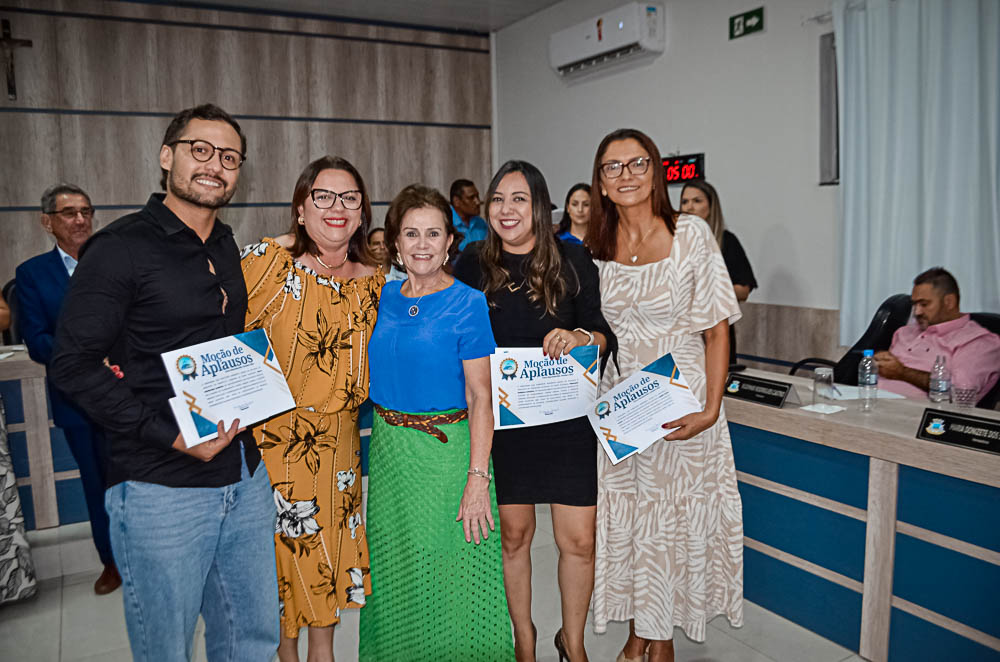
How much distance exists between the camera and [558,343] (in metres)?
1.90

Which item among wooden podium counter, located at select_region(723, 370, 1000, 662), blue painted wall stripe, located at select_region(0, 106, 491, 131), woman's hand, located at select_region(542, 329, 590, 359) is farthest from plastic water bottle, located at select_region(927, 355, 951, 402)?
blue painted wall stripe, located at select_region(0, 106, 491, 131)

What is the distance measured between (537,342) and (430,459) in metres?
0.43

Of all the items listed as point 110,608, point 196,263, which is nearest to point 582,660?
point 196,263

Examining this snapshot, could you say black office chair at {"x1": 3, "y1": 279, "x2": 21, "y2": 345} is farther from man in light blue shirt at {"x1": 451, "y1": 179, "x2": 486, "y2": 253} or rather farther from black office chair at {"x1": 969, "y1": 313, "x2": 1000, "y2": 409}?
black office chair at {"x1": 969, "y1": 313, "x2": 1000, "y2": 409}

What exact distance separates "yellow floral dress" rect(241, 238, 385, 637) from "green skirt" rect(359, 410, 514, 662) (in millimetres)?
77

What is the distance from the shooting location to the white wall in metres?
4.27

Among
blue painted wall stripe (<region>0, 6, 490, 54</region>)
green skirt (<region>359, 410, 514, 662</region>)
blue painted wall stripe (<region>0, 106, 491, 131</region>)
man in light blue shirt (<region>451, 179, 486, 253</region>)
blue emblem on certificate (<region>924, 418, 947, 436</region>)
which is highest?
blue painted wall stripe (<region>0, 6, 490, 54</region>)

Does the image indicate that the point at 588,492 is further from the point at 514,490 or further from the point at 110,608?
the point at 110,608

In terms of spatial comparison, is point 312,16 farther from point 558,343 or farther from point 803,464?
point 803,464

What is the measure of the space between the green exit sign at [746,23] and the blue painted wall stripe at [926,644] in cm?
361

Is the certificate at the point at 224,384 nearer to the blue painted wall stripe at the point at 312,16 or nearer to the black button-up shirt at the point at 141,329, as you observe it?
the black button-up shirt at the point at 141,329

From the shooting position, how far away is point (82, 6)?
5.50 metres

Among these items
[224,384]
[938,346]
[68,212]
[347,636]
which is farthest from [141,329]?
[938,346]

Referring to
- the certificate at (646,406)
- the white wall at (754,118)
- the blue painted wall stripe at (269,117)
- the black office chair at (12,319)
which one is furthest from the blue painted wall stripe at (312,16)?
the certificate at (646,406)
